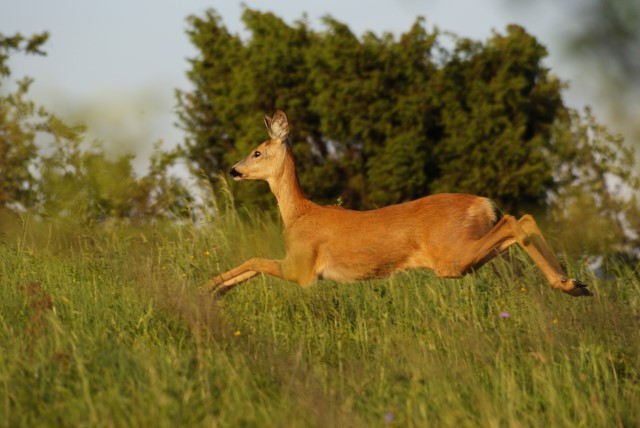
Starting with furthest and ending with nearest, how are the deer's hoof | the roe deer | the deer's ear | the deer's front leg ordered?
the deer's ear → the deer's front leg → the roe deer → the deer's hoof

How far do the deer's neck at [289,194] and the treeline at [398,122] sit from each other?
11.1m

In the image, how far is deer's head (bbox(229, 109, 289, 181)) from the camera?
9.18 meters

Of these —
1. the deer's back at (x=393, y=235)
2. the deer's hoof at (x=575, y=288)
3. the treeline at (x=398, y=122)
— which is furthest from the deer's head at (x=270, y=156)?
the treeline at (x=398, y=122)

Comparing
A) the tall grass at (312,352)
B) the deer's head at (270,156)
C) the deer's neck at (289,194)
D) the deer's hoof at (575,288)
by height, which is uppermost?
the deer's head at (270,156)

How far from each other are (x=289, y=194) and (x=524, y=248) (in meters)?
2.41

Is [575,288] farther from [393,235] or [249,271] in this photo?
[249,271]

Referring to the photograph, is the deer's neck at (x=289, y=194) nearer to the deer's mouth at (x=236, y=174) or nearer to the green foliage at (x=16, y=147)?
the deer's mouth at (x=236, y=174)

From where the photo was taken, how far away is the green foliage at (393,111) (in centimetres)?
2112

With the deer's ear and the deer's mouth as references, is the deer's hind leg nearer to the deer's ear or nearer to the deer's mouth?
the deer's ear

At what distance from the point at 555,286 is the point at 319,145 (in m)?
→ 15.3

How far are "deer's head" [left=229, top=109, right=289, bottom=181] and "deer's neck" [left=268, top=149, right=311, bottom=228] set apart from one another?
56 mm

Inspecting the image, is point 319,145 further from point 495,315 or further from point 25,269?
point 495,315

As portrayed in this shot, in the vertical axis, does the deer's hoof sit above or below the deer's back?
below

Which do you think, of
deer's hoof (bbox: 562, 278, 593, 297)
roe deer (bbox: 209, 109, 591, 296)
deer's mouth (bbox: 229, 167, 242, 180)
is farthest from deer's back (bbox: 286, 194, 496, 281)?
deer's hoof (bbox: 562, 278, 593, 297)
